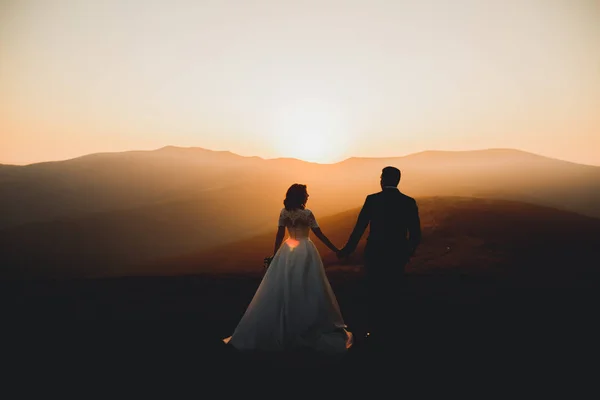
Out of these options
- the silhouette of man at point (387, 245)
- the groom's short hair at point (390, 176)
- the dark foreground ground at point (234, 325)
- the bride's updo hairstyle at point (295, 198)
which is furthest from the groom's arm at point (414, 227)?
the bride's updo hairstyle at point (295, 198)

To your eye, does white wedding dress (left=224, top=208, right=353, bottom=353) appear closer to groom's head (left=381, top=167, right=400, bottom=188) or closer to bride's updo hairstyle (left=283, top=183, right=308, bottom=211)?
bride's updo hairstyle (left=283, top=183, right=308, bottom=211)

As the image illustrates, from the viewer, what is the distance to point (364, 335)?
28.5ft

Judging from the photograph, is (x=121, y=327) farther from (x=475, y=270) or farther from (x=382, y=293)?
(x=475, y=270)

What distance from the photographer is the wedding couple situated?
7.32 metres

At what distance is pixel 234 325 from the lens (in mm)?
10258

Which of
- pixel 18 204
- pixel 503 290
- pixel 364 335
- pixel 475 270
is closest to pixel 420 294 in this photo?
pixel 503 290

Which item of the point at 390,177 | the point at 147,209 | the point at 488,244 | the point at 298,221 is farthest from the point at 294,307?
the point at 147,209

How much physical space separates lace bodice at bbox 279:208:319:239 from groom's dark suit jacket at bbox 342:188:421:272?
1192 mm

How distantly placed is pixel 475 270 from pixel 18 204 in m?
161

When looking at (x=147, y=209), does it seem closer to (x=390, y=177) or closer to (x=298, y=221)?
(x=298, y=221)

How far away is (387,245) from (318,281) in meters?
1.58

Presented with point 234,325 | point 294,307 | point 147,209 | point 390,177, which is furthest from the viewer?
point 147,209

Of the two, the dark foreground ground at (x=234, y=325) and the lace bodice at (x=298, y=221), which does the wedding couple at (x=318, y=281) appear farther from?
the dark foreground ground at (x=234, y=325)

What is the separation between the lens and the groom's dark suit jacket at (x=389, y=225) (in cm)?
729
